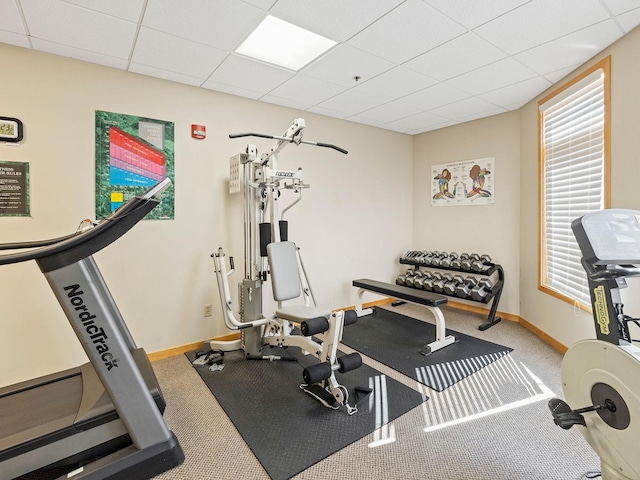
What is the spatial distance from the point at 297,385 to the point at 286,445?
65cm

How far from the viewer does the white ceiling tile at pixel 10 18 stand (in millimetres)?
1847

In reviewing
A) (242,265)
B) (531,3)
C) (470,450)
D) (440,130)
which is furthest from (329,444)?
(440,130)

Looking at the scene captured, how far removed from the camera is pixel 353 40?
2.25 m

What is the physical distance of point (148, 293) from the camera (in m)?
2.86

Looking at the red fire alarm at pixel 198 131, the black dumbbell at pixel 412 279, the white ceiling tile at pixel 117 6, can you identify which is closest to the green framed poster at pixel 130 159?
the red fire alarm at pixel 198 131

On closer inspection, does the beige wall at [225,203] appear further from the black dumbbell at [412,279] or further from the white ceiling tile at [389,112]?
the black dumbbell at [412,279]

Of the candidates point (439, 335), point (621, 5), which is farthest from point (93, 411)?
point (621, 5)

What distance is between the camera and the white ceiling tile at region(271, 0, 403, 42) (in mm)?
1867

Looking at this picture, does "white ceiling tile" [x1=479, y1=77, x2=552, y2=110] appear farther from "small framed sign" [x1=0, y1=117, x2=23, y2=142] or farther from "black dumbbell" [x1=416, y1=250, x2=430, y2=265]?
"small framed sign" [x1=0, y1=117, x2=23, y2=142]

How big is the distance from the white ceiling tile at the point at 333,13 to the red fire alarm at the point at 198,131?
140 centimetres

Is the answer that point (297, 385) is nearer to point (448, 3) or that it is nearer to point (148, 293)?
point (148, 293)

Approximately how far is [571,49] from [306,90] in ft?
6.87

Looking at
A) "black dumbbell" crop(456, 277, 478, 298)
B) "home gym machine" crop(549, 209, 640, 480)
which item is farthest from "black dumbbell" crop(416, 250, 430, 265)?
"home gym machine" crop(549, 209, 640, 480)

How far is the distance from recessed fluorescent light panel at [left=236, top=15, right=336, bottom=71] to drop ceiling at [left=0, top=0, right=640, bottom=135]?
0.23ft
